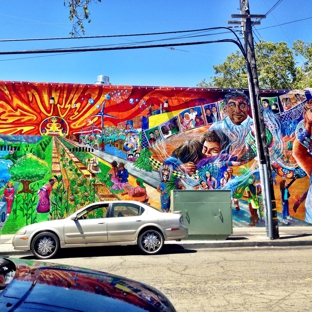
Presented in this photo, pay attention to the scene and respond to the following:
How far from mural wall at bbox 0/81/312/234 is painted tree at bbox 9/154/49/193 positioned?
4cm

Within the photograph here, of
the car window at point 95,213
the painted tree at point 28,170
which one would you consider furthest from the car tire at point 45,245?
the painted tree at point 28,170

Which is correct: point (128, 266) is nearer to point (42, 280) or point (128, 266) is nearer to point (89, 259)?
point (89, 259)

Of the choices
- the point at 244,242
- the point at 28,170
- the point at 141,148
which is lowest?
the point at 244,242

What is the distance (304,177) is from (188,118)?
18.6ft

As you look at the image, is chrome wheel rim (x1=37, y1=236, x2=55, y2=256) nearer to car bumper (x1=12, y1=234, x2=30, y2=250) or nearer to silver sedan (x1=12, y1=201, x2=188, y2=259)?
silver sedan (x1=12, y1=201, x2=188, y2=259)

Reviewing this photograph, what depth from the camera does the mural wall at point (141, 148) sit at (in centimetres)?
1603

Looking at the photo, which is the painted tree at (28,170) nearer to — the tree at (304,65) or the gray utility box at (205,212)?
the gray utility box at (205,212)

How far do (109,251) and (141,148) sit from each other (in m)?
6.12

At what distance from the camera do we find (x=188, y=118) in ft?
56.0

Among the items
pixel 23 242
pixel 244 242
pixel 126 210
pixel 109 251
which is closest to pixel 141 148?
pixel 126 210

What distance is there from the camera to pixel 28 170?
15.9 metres

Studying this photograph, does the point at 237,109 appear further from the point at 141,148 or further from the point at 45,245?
the point at 45,245

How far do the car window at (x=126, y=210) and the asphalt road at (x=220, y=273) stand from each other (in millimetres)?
1066

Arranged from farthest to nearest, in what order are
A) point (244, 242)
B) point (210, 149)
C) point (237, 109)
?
point (237, 109), point (210, 149), point (244, 242)
